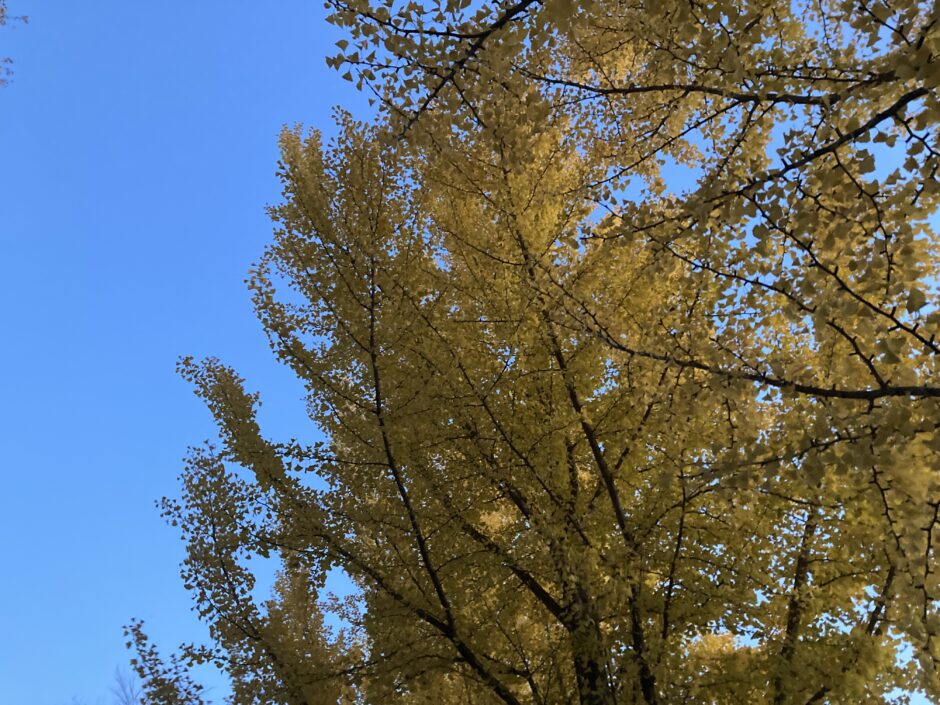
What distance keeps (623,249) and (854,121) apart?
2.18 meters

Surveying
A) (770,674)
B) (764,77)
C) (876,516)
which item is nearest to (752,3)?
(764,77)

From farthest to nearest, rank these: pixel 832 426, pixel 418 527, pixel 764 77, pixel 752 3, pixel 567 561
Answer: pixel 418 527 → pixel 567 561 → pixel 752 3 → pixel 764 77 → pixel 832 426

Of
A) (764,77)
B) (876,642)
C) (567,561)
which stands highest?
(764,77)

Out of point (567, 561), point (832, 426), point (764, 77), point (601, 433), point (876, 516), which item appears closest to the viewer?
point (832, 426)

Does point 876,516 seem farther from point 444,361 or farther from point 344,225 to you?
point 344,225

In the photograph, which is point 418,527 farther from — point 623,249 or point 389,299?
point 623,249

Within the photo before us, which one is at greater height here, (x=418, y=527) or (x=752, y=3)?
(x=752, y=3)

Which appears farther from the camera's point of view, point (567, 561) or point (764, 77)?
point (567, 561)

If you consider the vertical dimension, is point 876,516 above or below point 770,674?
above

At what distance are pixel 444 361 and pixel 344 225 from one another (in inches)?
50.3

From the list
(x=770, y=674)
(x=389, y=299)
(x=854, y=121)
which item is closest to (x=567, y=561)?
(x=770, y=674)

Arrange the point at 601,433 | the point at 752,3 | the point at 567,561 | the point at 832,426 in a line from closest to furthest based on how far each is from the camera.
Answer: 1. the point at 832,426
2. the point at 752,3
3. the point at 567,561
4. the point at 601,433

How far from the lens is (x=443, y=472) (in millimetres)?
4238

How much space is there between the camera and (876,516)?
2781mm
